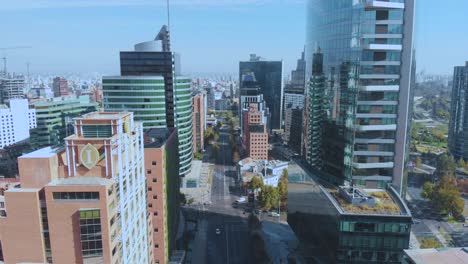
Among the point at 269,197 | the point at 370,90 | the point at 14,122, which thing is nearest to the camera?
the point at 370,90

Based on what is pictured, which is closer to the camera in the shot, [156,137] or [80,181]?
[80,181]

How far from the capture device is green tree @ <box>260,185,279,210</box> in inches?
1683

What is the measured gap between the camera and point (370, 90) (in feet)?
78.9

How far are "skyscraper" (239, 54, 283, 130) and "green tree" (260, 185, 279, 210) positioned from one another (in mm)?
51507

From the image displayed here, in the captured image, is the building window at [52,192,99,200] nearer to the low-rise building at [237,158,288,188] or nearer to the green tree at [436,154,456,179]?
the low-rise building at [237,158,288,188]

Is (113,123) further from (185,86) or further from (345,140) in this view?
(185,86)

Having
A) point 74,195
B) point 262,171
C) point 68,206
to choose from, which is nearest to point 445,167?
point 262,171

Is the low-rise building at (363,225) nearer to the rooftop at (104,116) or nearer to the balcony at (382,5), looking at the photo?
the balcony at (382,5)

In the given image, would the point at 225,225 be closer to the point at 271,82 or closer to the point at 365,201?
the point at 365,201

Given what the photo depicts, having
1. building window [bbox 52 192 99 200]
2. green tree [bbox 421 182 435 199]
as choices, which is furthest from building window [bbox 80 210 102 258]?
green tree [bbox 421 182 435 199]

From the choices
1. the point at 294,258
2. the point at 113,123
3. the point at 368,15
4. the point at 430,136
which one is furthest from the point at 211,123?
the point at 113,123

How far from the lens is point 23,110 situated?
6606cm

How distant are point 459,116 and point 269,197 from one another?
137ft

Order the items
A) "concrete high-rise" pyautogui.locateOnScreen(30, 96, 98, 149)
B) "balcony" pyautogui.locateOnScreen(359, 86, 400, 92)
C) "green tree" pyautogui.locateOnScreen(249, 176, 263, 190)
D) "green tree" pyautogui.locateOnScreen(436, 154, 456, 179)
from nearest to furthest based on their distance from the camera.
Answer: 1. "balcony" pyautogui.locateOnScreen(359, 86, 400, 92)
2. "green tree" pyautogui.locateOnScreen(249, 176, 263, 190)
3. "green tree" pyautogui.locateOnScreen(436, 154, 456, 179)
4. "concrete high-rise" pyautogui.locateOnScreen(30, 96, 98, 149)
